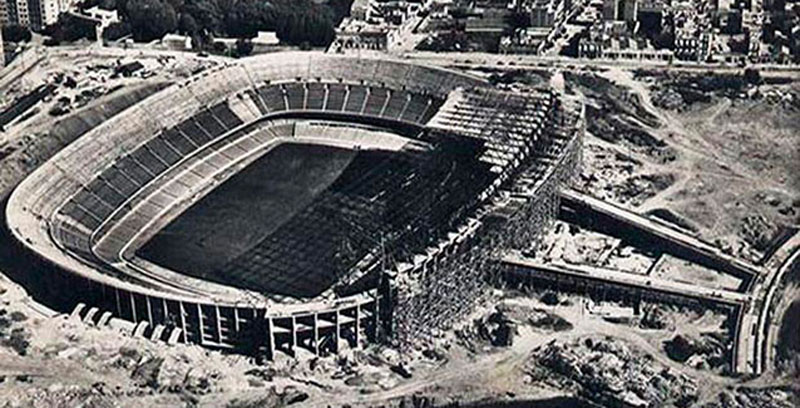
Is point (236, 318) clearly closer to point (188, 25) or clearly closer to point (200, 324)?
point (200, 324)

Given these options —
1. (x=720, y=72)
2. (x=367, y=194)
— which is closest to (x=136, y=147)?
(x=367, y=194)

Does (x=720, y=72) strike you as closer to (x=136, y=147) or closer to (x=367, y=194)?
(x=367, y=194)

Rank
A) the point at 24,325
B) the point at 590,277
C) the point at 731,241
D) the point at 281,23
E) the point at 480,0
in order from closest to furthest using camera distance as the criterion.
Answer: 1. the point at 24,325
2. the point at 590,277
3. the point at 731,241
4. the point at 281,23
5. the point at 480,0

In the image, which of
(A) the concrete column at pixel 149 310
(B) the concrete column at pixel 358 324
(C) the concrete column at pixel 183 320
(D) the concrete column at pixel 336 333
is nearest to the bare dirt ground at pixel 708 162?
(B) the concrete column at pixel 358 324

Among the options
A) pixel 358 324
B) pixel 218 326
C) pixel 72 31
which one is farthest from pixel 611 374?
pixel 72 31

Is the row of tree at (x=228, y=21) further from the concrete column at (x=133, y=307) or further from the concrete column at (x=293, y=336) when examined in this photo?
the concrete column at (x=293, y=336)

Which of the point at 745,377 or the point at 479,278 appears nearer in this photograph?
the point at 745,377

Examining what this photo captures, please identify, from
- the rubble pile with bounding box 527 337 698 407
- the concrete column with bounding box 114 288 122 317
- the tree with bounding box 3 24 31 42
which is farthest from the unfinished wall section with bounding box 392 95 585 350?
the tree with bounding box 3 24 31 42
